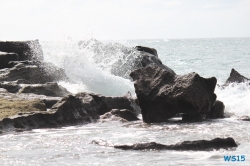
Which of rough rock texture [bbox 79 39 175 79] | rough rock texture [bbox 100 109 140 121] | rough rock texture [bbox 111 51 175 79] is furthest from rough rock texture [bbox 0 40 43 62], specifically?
rough rock texture [bbox 100 109 140 121]

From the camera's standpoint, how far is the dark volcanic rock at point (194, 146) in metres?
7.48

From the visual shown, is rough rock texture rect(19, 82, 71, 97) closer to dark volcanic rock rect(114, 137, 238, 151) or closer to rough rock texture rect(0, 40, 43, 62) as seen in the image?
rough rock texture rect(0, 40, 43, 62)

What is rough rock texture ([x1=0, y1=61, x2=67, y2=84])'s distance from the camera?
15491 millimetres

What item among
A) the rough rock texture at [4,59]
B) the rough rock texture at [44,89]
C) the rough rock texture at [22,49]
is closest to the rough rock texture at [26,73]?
the rough rock texture at [4,59]

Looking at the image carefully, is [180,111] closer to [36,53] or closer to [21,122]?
[21,122]

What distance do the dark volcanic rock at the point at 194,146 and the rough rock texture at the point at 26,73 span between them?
8.66 m

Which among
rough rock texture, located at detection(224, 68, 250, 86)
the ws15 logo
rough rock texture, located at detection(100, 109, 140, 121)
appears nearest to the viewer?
the ws15 logo

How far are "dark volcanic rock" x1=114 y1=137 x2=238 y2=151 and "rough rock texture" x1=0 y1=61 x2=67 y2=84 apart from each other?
8.66 meters

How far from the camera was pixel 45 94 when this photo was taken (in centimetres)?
1357

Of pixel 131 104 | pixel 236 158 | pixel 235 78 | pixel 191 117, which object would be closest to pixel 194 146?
pixel 236 158

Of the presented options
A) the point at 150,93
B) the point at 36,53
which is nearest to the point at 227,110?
the point at 150,93

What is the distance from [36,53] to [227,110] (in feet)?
29.7

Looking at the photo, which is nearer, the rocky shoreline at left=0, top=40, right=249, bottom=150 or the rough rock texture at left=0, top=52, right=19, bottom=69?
the rocky shoreline at left=0, top=40, right=249, bottom=150

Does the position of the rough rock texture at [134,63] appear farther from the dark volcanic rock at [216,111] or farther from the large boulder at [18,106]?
the large boulder at [18,106]
